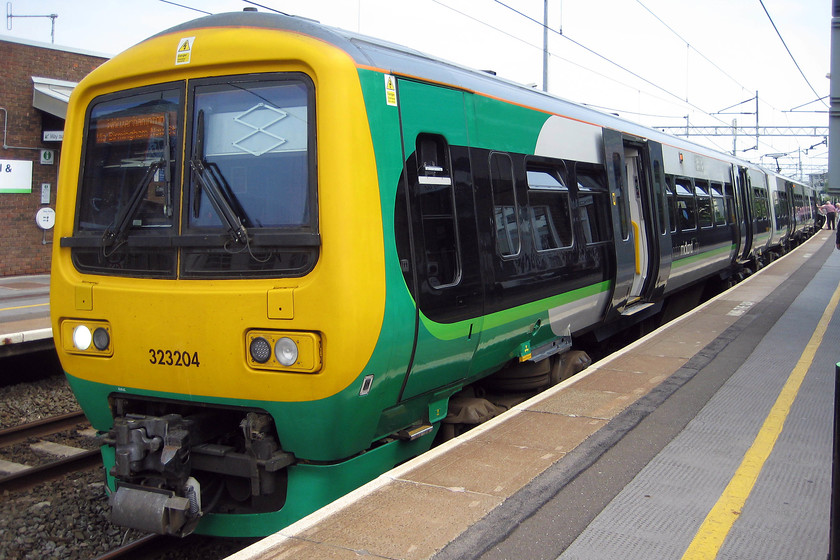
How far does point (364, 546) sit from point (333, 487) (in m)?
0.89

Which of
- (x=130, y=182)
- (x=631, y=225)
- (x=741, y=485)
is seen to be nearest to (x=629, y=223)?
(x=631, y=225)

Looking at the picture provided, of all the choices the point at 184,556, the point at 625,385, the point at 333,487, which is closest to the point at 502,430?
the point at 333,487

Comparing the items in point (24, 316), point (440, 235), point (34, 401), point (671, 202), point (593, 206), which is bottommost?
point (34, 401)

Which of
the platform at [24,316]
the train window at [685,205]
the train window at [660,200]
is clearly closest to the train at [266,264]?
the platform at [24,316]

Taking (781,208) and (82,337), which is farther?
(781,208)

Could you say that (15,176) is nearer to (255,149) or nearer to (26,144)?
(26,144)

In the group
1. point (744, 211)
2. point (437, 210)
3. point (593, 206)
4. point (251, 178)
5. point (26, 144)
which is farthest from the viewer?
point (26, 144)

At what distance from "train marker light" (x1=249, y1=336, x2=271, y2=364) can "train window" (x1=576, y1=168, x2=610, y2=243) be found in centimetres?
384

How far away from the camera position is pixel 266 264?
13.2 ft

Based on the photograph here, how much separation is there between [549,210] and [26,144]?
53.8 ft

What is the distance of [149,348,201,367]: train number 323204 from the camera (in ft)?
13.5

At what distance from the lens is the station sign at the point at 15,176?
17859mm

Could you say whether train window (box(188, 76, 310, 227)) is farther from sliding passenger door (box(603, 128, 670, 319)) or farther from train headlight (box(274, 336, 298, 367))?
sliding passenger door (box(603, 128, 670, 319))

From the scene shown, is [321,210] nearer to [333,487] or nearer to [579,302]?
[333,487]
